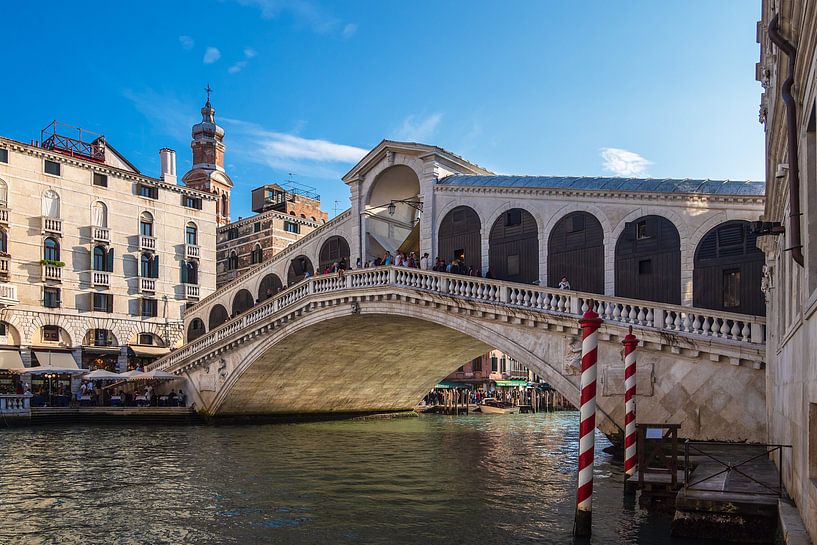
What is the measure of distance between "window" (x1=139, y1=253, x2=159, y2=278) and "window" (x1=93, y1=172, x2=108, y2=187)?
3250 millimetres

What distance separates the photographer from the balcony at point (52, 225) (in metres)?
28.8

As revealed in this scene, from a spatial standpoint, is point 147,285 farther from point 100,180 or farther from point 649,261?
point 649,261

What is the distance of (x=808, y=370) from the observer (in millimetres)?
5832

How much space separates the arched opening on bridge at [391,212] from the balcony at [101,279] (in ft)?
39.4

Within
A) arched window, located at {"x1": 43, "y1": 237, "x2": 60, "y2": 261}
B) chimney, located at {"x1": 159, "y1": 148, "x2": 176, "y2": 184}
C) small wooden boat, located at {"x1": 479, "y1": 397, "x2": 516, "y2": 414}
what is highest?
chimney, located at {"x1": 159, "y1": 148, "x2": 176, "y2": 184}

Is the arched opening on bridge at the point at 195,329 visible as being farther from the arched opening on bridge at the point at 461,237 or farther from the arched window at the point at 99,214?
the arched opening on bridge at the point at 461,237

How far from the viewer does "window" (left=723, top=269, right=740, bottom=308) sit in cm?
1606

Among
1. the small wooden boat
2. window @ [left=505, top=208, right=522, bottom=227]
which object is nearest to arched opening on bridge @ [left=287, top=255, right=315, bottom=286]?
window @ [left=505, top=208, right=522, bottom=227]

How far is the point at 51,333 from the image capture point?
1157 inches

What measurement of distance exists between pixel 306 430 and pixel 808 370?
20.6 meters

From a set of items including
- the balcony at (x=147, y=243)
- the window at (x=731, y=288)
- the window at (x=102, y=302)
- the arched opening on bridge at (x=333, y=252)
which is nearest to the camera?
the window at (x=731, y=288)

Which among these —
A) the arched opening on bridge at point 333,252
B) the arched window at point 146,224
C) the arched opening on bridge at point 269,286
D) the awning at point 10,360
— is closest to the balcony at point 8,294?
the awning at point 10,360

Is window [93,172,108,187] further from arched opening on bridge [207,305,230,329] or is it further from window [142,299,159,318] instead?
arched opening on bridge [207,305,230,329]

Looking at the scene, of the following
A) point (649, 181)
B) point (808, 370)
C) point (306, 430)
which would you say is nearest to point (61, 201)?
point (306, 430)
